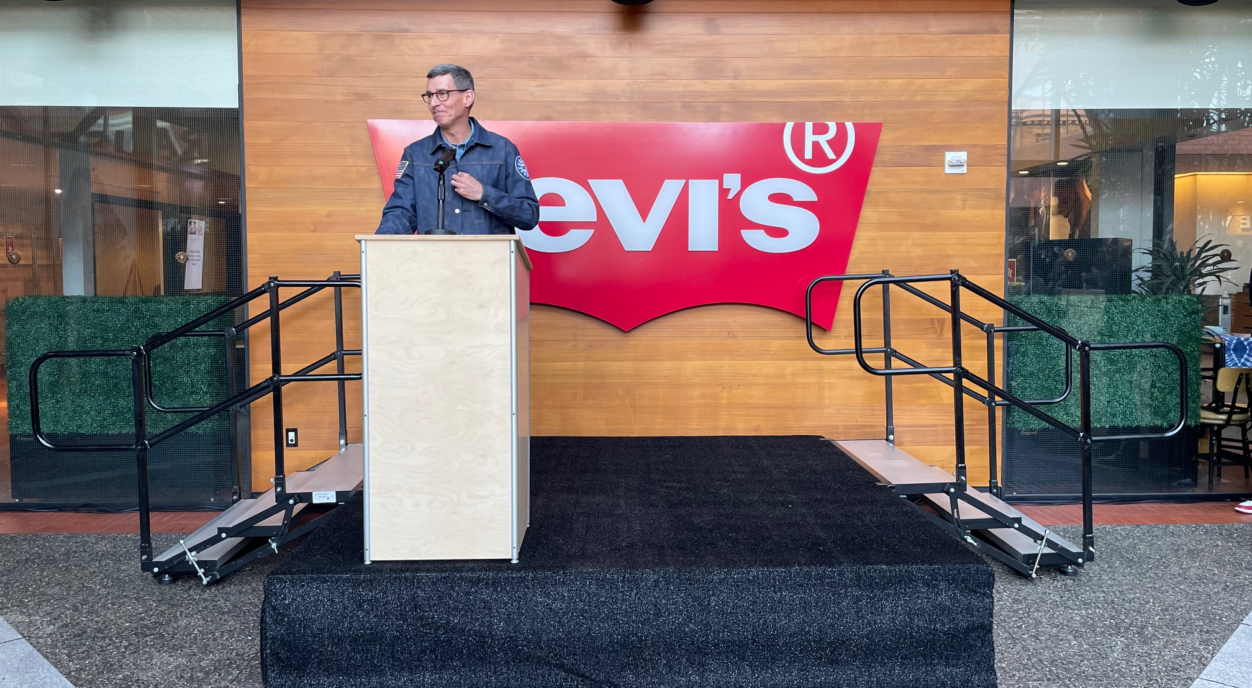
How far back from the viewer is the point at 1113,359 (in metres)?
4.29

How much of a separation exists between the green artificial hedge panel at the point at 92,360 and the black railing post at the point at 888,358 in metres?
3.45

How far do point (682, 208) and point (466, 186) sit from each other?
5.93 feet

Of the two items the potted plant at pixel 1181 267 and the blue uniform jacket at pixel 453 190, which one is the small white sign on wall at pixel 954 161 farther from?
the blue uniform jacket at pixel 453 190

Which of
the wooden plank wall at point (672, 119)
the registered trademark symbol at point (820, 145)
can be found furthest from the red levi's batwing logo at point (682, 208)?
the wooden plank wall at point (672, 119)

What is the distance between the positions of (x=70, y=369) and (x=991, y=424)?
4.70 metres

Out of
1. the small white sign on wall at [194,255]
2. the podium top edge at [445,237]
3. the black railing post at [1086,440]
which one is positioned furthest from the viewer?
the small white sign on wall at [194,255]

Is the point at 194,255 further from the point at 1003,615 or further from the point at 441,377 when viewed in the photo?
the point at 1003,615

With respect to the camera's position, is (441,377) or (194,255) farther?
(194,255)

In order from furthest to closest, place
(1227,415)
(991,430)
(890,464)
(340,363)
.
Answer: (1227,415) < (340,363) < (991,430) < (890,464)

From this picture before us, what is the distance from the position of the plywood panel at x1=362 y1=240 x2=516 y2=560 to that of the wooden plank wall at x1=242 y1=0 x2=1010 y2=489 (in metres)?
2.13

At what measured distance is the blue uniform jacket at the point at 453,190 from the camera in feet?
10.5

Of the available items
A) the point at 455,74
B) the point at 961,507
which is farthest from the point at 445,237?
the point at 961,507

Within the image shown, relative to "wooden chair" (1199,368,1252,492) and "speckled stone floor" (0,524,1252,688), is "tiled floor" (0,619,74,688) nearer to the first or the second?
"speckled stone floor" (0,524,1252,688)

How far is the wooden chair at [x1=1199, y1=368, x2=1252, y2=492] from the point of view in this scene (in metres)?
4.27
